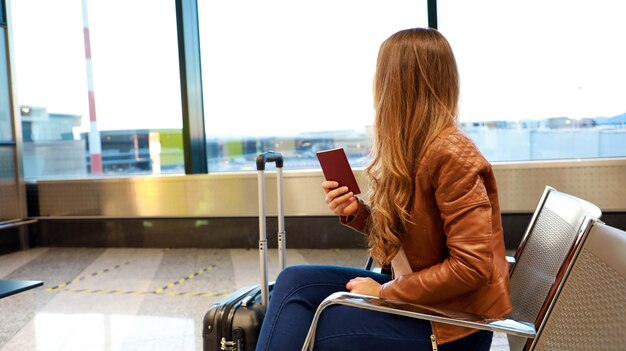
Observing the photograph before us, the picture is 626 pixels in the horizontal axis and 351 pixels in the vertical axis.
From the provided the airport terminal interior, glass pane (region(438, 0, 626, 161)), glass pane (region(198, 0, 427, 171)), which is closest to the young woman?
the airport terminal interior

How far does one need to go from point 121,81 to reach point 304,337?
4299 mm

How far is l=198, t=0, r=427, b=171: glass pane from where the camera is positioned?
14.7 ft

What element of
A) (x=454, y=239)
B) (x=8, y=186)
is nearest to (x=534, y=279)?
(x=454, y=239)

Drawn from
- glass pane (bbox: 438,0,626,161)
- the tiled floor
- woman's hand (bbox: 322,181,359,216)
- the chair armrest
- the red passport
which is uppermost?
glass pane (bbox: 438,0,626,161)

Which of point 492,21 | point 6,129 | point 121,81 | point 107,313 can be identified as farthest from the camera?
point 121,81

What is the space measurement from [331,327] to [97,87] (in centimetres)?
456

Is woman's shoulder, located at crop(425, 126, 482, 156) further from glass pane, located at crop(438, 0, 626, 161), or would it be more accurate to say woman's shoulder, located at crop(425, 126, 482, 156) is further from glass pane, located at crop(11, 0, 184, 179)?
glass pane, located at crop(11, 0, 184, 179)

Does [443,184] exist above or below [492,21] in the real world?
below

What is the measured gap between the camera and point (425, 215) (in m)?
1.13

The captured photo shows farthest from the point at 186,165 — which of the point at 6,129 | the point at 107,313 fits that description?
the point at 107,313

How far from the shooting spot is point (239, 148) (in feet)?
15.6

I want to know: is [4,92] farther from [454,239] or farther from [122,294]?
[454,239]

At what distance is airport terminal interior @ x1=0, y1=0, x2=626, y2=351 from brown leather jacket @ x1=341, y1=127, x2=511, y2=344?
7.61 feet

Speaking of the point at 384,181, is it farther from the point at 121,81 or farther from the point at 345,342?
the point at 121,81
